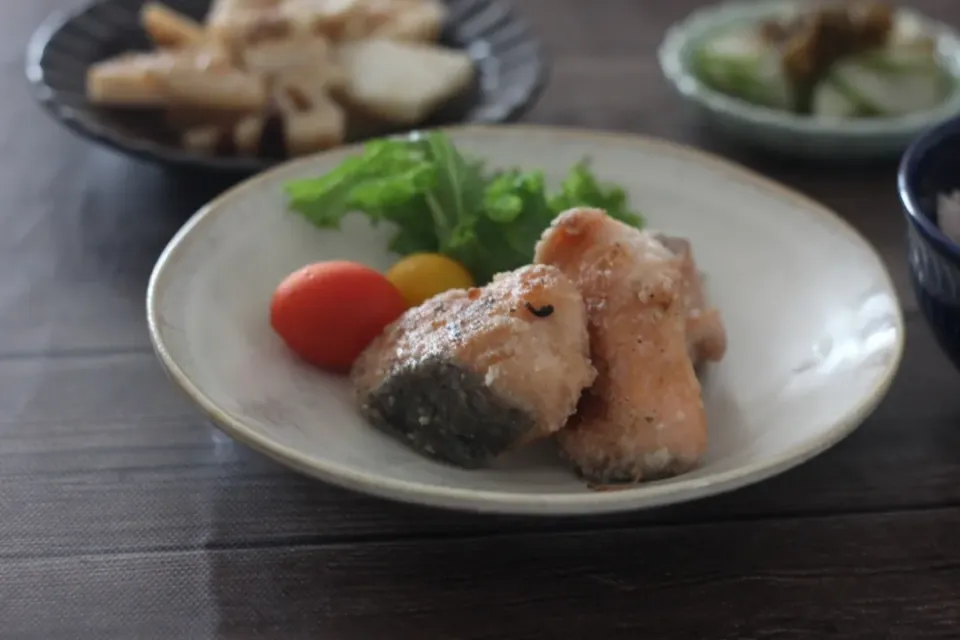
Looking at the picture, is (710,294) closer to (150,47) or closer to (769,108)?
(769,108)

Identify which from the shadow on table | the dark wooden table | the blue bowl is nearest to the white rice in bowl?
the blue bowl

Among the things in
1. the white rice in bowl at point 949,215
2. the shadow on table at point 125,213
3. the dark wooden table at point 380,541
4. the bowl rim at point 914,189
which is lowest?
the dark wooden table at point 380,541

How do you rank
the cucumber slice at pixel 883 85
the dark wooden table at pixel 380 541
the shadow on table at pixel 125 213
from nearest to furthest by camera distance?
the dark wooden table at pixel 380 541 → the shadow on table at pixel 125 213 → the cucumber slice at pixel 883 85

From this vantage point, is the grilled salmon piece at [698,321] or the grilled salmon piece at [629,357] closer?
the grilled salmon piece at [629,357]

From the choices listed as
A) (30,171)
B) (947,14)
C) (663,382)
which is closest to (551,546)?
(663,382)

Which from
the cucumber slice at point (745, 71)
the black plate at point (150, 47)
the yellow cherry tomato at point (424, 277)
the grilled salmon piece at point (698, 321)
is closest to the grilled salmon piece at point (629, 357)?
the grilled salmon piece at point (698, 321)

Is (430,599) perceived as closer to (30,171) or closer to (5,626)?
(5,626)

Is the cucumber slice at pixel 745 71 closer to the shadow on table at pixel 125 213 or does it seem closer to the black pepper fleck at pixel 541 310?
the shadow on table at pixel 125 213
